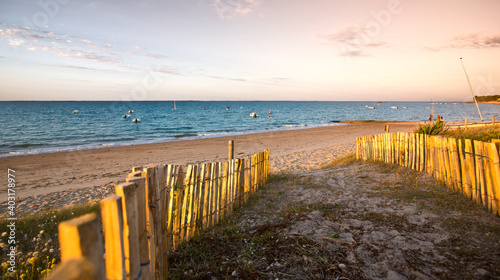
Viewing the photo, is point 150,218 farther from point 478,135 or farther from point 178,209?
point 478,135

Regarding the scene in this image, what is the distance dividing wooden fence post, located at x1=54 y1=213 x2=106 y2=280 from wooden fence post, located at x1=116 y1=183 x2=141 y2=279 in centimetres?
54

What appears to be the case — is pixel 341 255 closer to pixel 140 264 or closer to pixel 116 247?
pixel 140 264

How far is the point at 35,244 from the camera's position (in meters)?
3.96

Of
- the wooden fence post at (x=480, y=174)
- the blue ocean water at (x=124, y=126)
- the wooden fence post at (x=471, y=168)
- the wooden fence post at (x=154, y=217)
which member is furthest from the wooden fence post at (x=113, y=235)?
the blue ocean water at (x=124, y=126)

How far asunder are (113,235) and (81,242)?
0.48 meters

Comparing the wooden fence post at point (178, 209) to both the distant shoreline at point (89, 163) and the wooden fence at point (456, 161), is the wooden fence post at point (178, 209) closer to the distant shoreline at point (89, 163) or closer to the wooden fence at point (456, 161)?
the wooden fence at point (456, 161)

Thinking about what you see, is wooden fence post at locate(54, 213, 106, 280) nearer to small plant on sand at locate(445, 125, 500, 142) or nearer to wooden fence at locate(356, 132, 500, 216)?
wooden fence at locate(356, 132, 500, 216)

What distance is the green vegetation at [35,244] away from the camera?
3.06 m

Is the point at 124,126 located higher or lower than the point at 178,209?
higher

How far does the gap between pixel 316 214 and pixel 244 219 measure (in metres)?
1.31

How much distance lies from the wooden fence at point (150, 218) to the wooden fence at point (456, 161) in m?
3.99

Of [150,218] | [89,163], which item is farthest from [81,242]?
[89,163]

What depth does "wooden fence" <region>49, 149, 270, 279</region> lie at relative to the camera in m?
1.07

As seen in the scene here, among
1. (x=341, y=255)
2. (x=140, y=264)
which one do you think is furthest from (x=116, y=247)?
(x=341, y=255)
